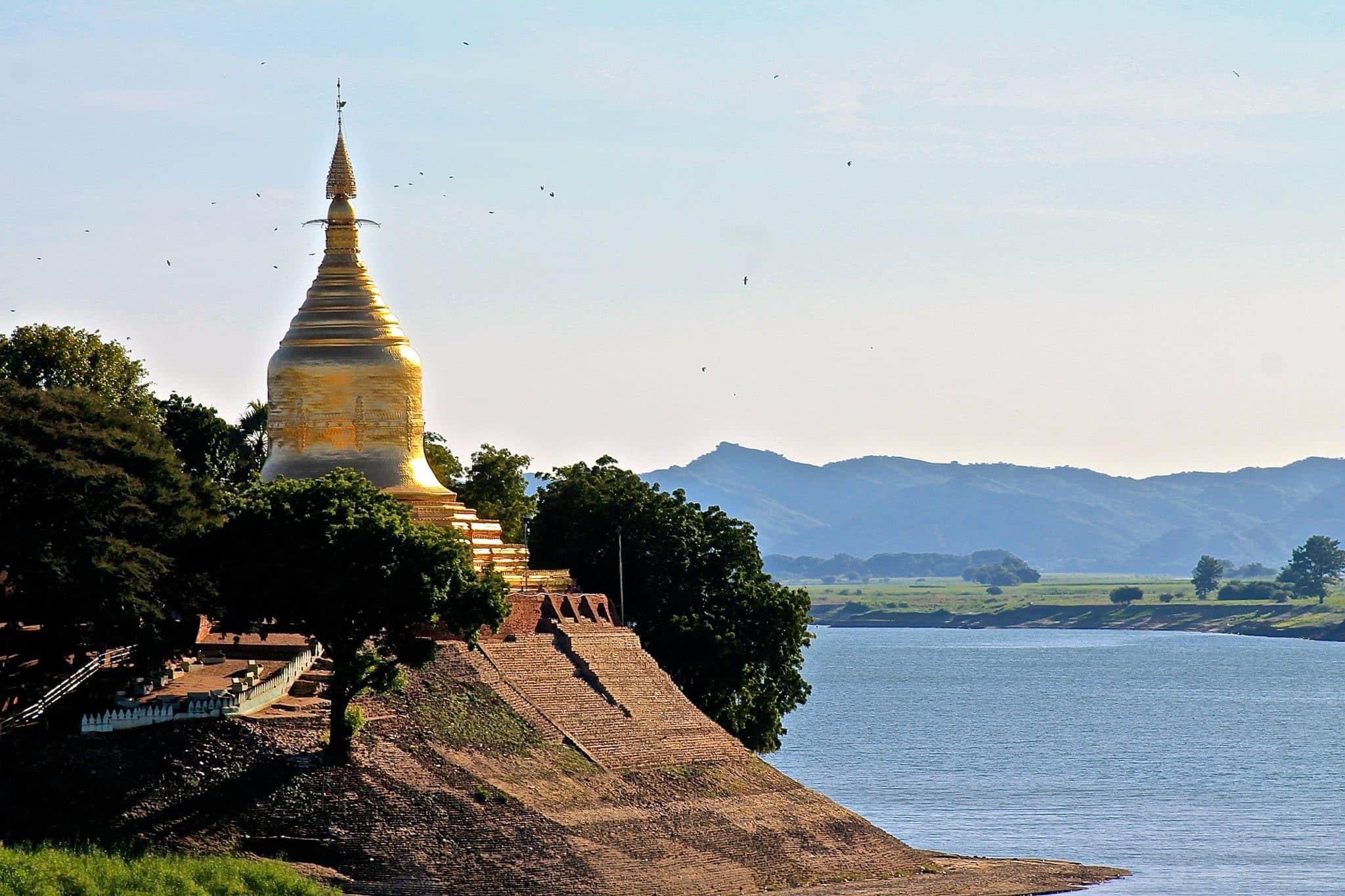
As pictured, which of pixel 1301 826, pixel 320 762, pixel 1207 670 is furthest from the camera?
pixel 1207 670

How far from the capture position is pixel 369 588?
56.5m

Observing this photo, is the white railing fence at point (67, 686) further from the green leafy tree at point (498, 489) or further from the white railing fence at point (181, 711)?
the green leafy tree at point (498, 489)

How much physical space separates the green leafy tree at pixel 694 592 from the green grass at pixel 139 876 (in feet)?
78.5

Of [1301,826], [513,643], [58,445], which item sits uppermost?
[58,445]

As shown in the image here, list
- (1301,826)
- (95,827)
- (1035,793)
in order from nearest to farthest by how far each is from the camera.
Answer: (95,827) < (1301,826) < (1035,793)

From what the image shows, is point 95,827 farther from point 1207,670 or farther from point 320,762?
point 1207,670

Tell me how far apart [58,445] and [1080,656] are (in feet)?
492

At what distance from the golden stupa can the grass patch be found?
7432 mm

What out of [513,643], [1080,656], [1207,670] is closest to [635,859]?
[513,643]

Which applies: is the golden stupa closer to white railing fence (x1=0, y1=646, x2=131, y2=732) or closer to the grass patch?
the grass patch

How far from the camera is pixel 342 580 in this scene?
56.3m

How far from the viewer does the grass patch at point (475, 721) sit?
59.9 m

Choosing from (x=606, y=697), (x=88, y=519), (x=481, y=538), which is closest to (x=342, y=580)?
(x=88, y=519)

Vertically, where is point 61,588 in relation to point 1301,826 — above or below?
above
